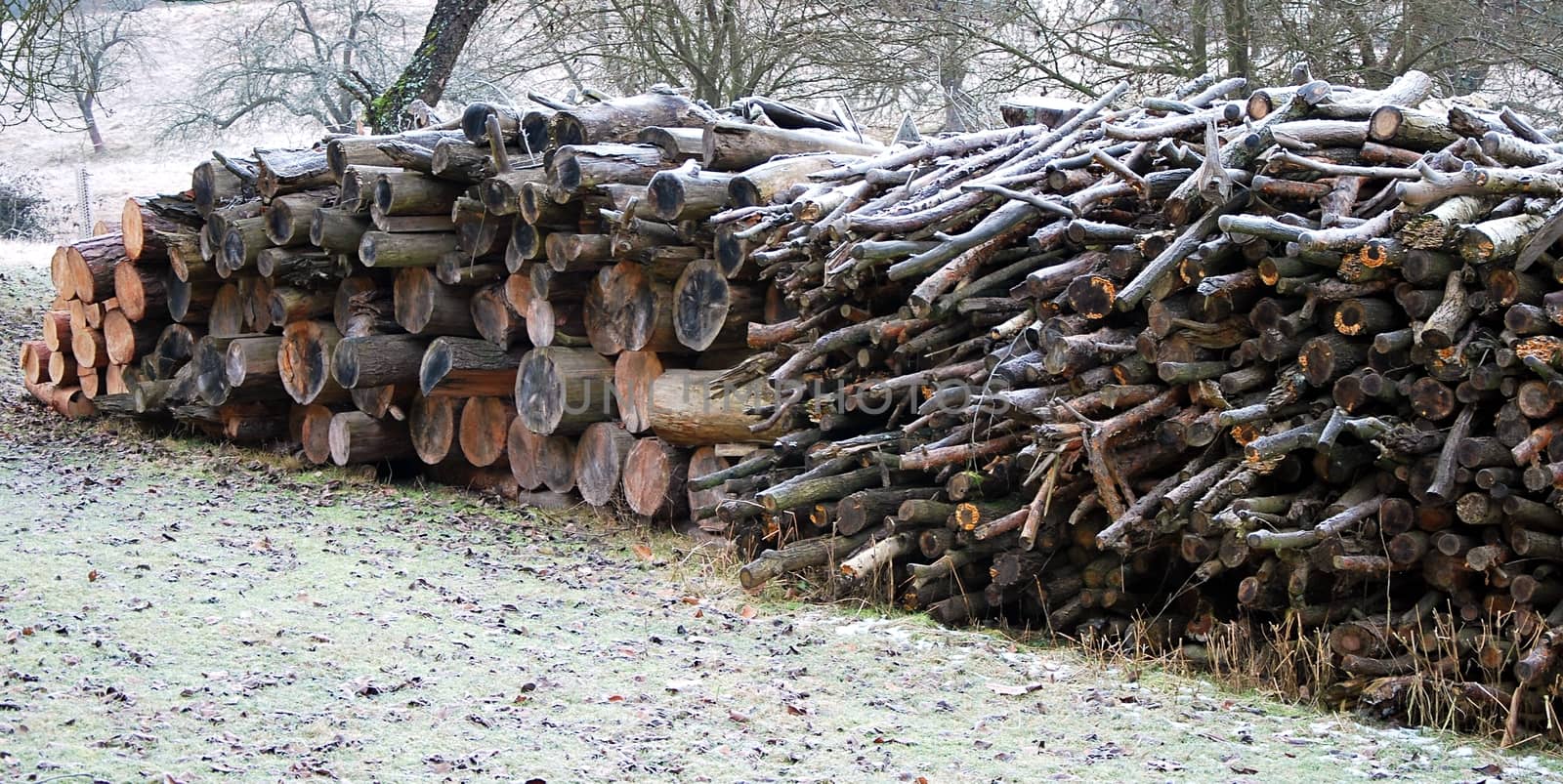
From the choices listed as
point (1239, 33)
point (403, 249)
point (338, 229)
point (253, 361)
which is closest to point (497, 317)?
point (403, 249)

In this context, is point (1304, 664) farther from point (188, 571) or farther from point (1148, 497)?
point (188, 571)

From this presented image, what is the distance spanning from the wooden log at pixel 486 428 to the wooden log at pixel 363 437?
0.60 metres

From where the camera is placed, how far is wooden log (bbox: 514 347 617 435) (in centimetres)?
805

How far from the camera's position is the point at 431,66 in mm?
13844

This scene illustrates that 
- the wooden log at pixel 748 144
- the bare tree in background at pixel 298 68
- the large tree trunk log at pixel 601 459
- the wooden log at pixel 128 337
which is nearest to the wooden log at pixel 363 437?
the large tree trunk log at pixel 601 459

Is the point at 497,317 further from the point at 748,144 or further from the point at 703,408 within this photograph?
the point at 748,144

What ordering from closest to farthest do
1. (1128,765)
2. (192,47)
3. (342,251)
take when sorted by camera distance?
(1128,765), (342,251), (192,47)

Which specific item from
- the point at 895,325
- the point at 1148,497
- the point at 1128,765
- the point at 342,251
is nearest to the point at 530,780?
the point at 1128,765

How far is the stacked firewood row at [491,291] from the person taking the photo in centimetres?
768

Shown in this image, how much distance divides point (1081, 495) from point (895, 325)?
3.77ft

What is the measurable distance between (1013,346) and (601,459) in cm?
310

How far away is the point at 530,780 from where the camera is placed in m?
3.81

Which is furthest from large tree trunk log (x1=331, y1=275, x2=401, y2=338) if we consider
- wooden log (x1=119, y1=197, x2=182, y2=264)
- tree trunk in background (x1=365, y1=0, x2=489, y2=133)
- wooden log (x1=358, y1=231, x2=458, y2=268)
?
tree trunk in background (x1=365, y1=0, x2=489, y2=133)

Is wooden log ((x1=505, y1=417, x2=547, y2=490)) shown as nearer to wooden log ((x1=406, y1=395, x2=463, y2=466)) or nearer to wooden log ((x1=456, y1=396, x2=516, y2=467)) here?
wooden log ((x1=456, y1=396, x2=516, y2=467))
